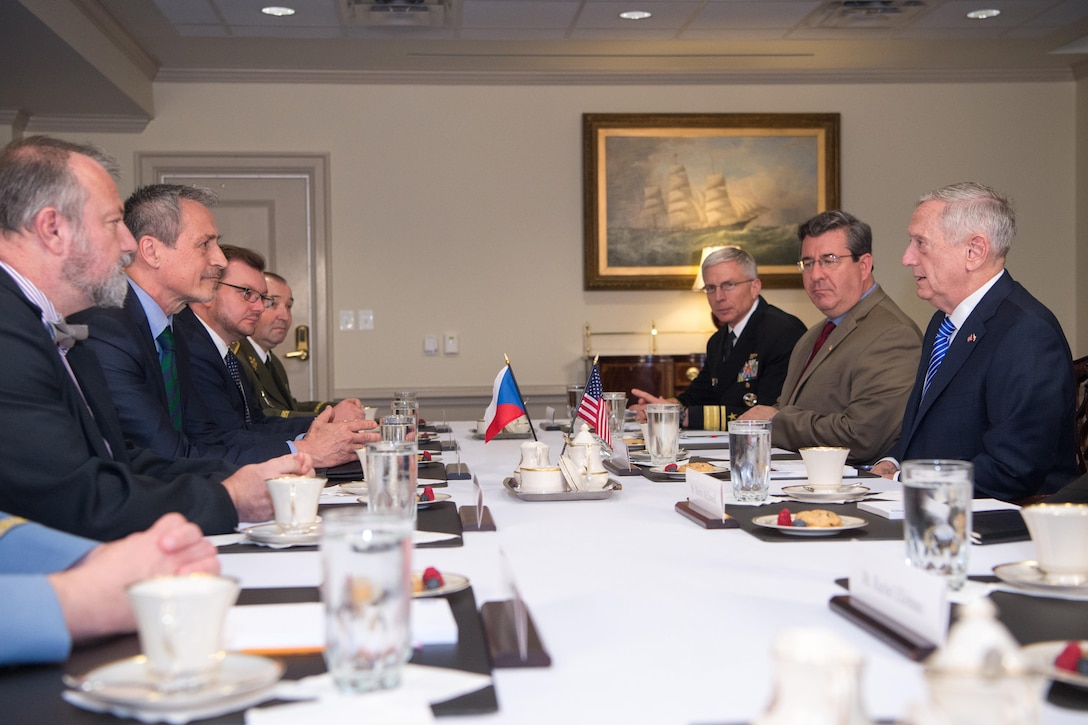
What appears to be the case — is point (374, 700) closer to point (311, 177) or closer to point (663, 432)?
point (663, 432)

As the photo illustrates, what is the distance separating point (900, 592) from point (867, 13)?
5190 millimetres

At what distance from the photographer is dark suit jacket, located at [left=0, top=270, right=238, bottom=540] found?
1491mm

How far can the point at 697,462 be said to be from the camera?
8.64 ft

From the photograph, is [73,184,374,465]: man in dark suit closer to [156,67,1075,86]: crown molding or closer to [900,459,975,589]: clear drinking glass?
[900,459,975,589]: clear drinking glass

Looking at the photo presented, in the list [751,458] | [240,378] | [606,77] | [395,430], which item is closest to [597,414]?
[395,430]

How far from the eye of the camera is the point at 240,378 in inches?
158

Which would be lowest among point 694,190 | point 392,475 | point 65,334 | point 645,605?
point 645,605

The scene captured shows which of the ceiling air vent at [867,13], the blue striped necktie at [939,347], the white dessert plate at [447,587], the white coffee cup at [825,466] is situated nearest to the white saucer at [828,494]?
the white coffee cup at [825,466]

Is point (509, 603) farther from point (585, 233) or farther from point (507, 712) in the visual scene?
point (585, 233)

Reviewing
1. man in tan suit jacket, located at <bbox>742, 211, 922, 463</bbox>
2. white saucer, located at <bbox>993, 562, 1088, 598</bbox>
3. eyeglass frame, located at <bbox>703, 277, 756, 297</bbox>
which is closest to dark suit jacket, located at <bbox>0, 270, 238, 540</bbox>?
white saucer, located at <bbox>993, 562, 1088, 598</bbox>

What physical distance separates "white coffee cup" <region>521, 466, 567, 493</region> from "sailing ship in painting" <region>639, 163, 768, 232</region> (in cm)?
491

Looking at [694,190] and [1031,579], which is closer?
[1031,579]

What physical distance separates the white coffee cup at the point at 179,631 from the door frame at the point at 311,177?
6.05 meters

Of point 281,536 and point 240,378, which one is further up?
point 240,378
